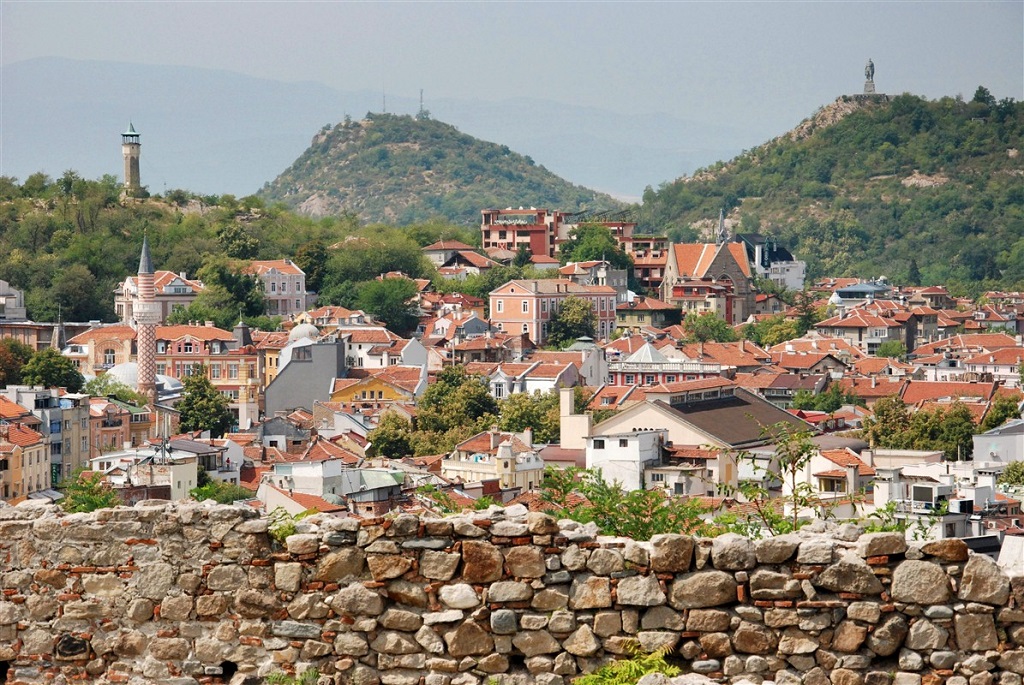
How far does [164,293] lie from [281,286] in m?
6.23

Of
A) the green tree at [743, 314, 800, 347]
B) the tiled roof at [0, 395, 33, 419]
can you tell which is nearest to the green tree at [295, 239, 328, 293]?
the green tree at [743, 314, 800, 347]

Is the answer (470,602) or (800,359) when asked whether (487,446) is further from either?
(470,602)

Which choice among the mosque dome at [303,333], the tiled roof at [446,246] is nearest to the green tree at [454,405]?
the mosque dome at [303,333]

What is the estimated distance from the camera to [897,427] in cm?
5300

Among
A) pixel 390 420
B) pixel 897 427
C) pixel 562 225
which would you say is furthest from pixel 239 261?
pixel 897 427

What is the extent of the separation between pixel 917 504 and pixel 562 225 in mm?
82277

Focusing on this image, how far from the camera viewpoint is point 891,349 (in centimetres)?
8575

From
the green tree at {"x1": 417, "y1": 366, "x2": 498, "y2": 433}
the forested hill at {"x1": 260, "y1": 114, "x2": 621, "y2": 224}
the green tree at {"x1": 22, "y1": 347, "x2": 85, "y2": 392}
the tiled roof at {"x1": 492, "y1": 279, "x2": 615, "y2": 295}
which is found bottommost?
the green tree at {"x1": 417, "y1": 366, "x2": 498, "y2": 433}

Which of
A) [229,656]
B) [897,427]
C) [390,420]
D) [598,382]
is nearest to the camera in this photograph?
[229,656]

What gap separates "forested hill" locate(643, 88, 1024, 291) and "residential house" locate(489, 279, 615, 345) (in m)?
45.5

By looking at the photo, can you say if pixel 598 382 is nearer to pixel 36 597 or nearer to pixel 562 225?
pixel 562 225

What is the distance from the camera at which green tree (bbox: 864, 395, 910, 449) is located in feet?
168

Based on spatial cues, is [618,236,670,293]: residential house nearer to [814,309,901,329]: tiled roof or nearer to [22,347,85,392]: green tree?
[814,309,901,329]: tiled roof

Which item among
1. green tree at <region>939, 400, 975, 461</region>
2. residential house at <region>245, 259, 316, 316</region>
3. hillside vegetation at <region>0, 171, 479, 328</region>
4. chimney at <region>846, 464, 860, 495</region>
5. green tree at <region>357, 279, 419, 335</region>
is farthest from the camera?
residential house at <region>245, 259, 316, 316</region>
